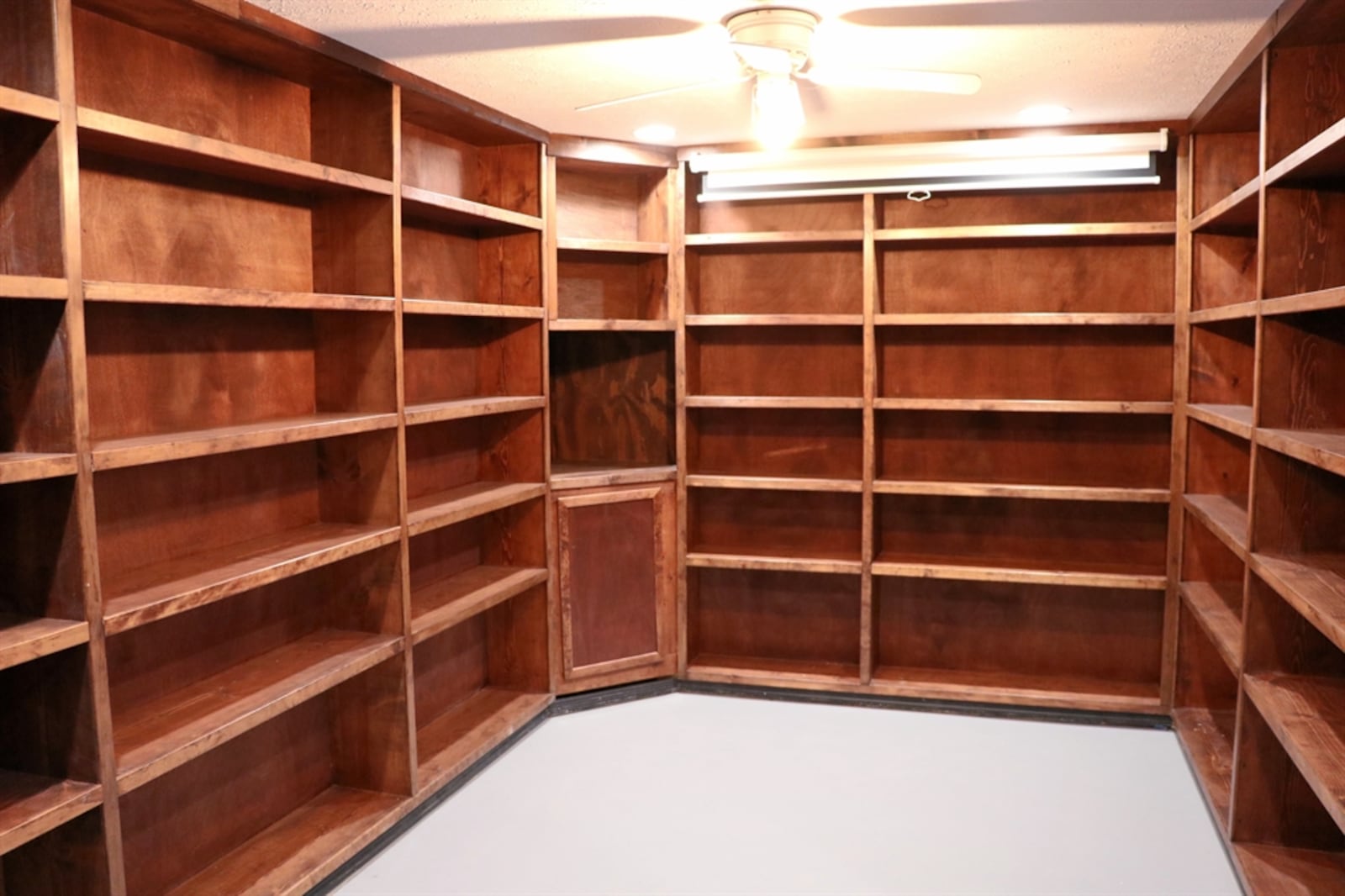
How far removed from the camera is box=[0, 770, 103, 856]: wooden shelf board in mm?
2006

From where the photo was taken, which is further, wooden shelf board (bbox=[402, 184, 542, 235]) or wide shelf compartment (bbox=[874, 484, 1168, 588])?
wide shelf compartment (bbox=[874, 484, 1168, 588])

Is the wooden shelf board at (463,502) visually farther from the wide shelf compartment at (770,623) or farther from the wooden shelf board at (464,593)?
the wide shelf compartment at (770,623)

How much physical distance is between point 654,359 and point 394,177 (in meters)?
1.69

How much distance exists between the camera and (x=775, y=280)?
15.1 feet

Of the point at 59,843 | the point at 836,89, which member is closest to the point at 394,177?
the point at 836,89

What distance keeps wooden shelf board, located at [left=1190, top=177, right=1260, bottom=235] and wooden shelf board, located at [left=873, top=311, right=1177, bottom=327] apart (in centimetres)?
36

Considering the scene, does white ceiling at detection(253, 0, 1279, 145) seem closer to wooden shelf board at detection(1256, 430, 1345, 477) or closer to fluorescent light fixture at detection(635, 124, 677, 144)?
fluorescent light fixture at detection(635, 124, 677, 144)

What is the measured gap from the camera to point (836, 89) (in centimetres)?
339

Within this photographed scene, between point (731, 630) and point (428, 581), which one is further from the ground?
point (428, 581)

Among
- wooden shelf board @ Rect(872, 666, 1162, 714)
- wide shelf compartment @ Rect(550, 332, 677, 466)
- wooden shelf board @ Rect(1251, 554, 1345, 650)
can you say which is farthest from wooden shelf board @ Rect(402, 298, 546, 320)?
wooden shelf board @ Rect(1251, 554, 1345, 650)

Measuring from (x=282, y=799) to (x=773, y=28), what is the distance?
267 cm

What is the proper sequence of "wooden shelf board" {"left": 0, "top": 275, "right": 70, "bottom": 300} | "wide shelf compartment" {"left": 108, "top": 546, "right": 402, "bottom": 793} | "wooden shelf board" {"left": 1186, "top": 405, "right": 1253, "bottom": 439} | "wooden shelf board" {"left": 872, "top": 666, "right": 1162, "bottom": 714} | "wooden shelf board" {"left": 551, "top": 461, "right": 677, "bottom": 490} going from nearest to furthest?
"wooden shelf board" {"left": 0, "top": 275, "right": 70, "bottom": 300}, "wide shelf compartment" {"left": 108, "top": 546, "right": 402, "bottom": 793}, "wooden shelf board" {"left": 1186, "top": 405, "right": 1253, "bottom": 439}, "wooden shelf board" {"left": 872, "top": 666, "right": 1162, "bottom": 714}, "wooden shelf board" {"left": 551, "top": 461, "right": 677, "bottom": 490}

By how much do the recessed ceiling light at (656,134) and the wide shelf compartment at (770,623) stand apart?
1.88 m

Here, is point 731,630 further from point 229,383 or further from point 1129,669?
point 229,383
